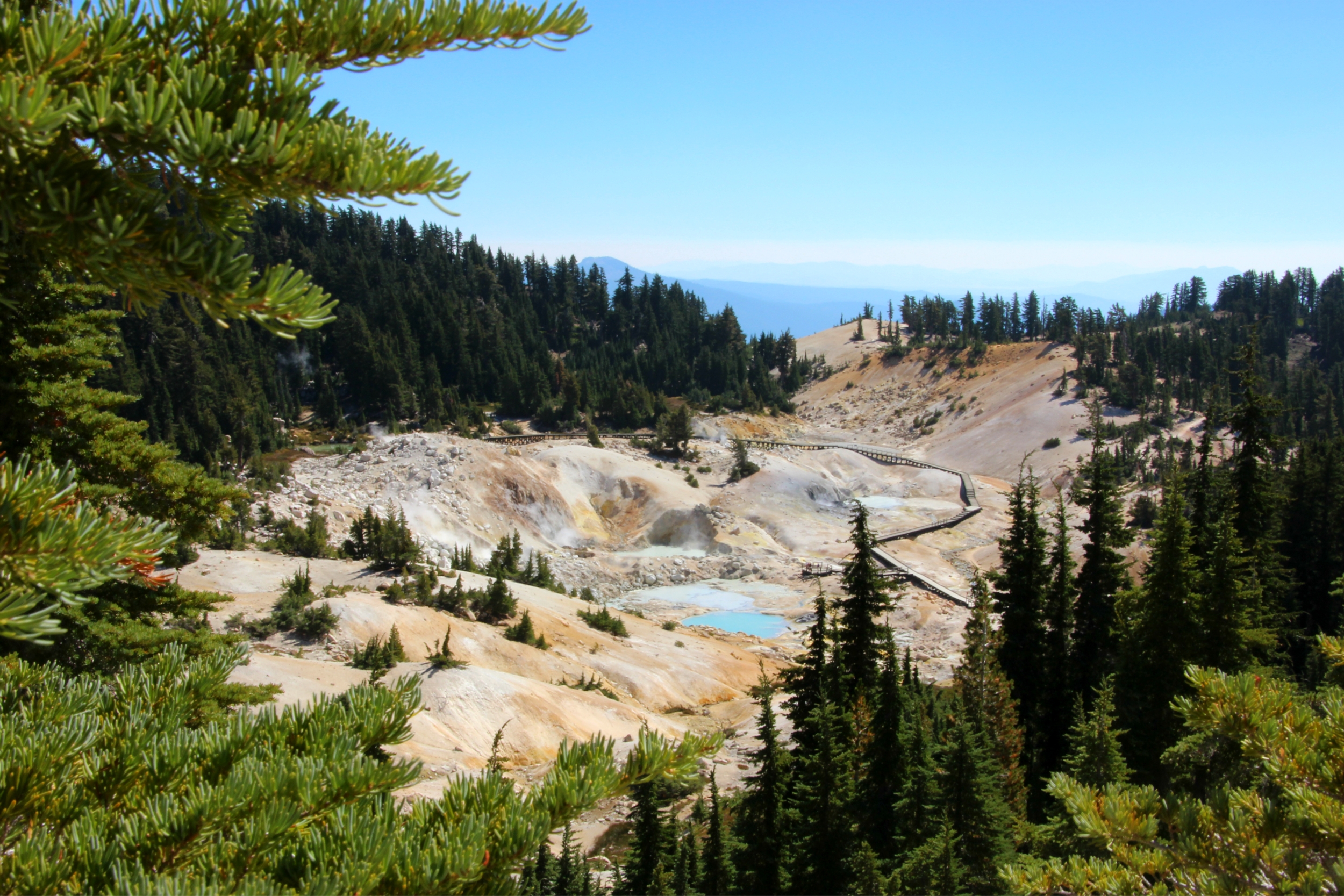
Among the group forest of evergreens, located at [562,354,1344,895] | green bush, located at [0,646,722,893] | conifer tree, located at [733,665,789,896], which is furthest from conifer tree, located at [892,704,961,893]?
green bush, located at [0,646,722,893]

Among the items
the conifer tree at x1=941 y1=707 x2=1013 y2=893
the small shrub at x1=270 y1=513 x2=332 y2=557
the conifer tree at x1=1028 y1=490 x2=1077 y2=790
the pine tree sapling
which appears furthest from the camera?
the pine tree sapling

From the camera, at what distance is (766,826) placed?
52.6 feet

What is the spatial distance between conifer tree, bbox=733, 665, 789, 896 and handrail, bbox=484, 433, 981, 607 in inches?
1118

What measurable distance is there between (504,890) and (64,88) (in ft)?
8.57

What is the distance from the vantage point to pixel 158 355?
213 ft

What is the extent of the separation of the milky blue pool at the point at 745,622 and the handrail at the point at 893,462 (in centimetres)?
922

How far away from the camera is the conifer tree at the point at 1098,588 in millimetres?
22625

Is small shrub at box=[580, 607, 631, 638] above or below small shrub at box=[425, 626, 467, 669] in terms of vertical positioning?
below

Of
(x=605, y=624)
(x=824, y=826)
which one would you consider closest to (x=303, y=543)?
(x=605, y=624)

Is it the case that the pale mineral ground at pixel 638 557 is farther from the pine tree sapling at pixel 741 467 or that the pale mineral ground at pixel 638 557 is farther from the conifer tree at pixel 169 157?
the conifer tree at pixel 169 157

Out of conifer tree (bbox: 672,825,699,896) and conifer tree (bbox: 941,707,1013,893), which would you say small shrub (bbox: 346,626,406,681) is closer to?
conifer tree (bbox: 672,825,699,896)

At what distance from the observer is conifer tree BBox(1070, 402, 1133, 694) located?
22625 mm

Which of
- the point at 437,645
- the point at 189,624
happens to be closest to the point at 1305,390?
the point at 437,645

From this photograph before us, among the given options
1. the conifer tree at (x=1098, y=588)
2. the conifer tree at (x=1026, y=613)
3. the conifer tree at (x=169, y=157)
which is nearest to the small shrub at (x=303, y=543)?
the conifer tree at (x=1026, y=613)
